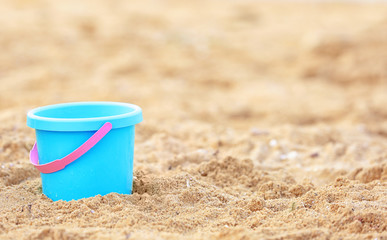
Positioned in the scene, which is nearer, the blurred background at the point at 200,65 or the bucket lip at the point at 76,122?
the bucket lip at the point at 76,122

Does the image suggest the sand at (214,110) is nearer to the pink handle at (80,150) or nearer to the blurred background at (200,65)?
the blurred background at (200,65)

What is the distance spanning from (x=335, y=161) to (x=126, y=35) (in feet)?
15.7

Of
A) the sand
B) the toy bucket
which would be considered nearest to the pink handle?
the toy bucket

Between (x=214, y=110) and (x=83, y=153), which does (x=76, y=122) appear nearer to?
(x=83, y=153)

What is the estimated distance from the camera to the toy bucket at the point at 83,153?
85.3 inches

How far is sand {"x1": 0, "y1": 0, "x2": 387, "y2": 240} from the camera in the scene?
6.98 feet

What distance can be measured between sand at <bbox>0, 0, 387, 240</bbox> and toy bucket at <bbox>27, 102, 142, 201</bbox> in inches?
4.2

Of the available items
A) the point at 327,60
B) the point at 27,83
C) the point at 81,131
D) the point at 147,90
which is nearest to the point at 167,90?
the point at 147,90

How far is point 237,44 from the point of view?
7453 mm

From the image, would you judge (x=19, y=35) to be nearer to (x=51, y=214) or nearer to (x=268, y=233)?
(x=51, y=214)

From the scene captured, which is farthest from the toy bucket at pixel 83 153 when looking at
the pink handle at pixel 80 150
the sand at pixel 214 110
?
the sand at pixel 214 110

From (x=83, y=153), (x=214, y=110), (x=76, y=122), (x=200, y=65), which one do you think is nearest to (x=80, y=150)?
(x=83, y=153)

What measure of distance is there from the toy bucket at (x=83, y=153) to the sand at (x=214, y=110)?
108 millimetres

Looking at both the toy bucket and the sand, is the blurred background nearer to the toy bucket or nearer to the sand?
the sand
